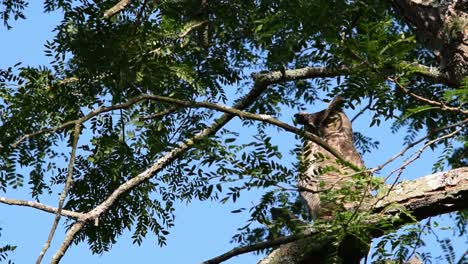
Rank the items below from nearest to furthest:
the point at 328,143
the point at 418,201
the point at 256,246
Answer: the point at 256,246 < the point at 418,201 < the point at 328,143

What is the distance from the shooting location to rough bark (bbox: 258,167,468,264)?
3.89 meters

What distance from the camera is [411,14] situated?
4.46m

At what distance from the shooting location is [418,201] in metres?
3.91

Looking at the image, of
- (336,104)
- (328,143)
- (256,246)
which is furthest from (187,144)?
(336,104)

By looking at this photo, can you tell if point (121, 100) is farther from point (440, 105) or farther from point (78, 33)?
point (440, 105)

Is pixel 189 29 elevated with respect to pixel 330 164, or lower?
elevated

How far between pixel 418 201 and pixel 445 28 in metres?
0.99

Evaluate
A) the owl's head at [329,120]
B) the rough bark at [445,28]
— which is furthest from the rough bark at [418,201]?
the rough bark at [445,28]

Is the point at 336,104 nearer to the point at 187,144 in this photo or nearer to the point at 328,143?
the point at 328,143

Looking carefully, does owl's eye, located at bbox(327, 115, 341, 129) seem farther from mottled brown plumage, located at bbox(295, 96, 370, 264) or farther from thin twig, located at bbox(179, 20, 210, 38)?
thin twig, located at bbox(179, 20, 210, 38)

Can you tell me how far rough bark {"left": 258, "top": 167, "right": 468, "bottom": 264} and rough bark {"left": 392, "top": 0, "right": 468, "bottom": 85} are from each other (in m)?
0.65

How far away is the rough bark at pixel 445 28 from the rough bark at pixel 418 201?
655 millimetres

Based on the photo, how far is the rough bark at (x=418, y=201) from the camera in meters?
3.89

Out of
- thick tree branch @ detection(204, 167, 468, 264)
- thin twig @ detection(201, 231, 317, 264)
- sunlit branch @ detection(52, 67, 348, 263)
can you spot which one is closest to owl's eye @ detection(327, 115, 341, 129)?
sunlit branch @ detection(52, 67, 348, 263)
